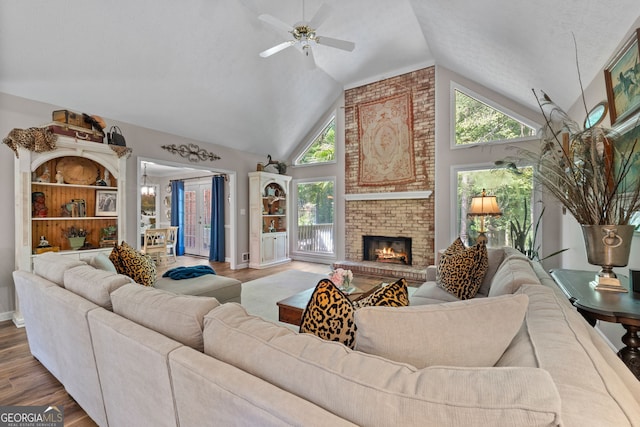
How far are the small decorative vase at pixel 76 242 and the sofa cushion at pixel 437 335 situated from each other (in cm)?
398

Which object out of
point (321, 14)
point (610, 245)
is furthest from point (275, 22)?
point (610, 245)

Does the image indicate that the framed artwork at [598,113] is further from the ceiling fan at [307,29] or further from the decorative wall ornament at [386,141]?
the decorative wall ornament at [386,141]

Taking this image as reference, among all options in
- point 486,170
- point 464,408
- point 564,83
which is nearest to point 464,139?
point 486,170

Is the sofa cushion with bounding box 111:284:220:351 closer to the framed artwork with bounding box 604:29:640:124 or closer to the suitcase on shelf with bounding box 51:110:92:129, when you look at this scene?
the framed artwork with bounding box 604:29:640:124

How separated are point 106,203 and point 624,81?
17.2 ft

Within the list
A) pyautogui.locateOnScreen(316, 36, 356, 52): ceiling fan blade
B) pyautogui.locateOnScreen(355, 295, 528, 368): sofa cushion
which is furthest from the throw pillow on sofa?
pyautogui.locateOnScreen(316, 36, 356, 52): ceiling fan blade

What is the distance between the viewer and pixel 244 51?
13.9 feet

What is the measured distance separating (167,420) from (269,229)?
557 cm

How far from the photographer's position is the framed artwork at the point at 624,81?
1807 mm

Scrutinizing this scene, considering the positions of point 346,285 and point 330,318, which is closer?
point 330,318

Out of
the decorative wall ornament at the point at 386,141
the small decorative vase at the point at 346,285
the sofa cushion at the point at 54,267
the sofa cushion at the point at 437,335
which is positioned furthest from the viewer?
the decorative wall ornament at the point at 386,141

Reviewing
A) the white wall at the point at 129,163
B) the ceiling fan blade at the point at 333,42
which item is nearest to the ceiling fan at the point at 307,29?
the ceiling fan blade at the point at 333,42

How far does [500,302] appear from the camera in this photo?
35.9 inches

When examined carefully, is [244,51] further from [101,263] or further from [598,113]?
[598,113]
